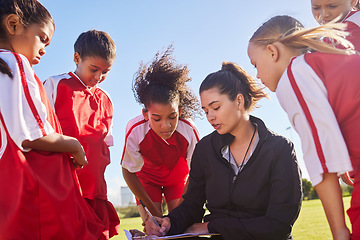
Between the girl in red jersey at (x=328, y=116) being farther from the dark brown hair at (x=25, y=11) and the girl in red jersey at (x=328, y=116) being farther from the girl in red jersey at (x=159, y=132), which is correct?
Answer: the girl in red jersey at (x=159, y=132)

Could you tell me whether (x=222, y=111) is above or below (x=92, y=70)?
below

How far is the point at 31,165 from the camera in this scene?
208 centimetres

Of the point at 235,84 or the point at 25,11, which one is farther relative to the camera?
the point at 235,84

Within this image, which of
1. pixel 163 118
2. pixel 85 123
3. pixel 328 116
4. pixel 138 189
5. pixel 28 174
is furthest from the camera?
pixel 138 189

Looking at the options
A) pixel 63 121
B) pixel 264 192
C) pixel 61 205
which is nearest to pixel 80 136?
pixel 63 121

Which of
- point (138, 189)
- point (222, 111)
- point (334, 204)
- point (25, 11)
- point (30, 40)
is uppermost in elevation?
point (25, 11)

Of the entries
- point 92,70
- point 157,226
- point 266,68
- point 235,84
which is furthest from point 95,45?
point 266,68

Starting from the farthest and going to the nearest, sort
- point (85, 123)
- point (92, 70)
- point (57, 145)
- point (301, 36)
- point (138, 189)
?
point (138, 189) < point (92, 70) < point (85, 123) < point (57, 145) < point (301, 36)

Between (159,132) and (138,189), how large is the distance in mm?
654

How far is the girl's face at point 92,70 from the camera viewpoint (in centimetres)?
340

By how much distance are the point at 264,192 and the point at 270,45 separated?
95 centimetres

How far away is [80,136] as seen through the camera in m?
3.10

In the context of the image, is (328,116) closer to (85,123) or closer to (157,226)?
(157,226)

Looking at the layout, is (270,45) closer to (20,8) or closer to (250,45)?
(250,45)
